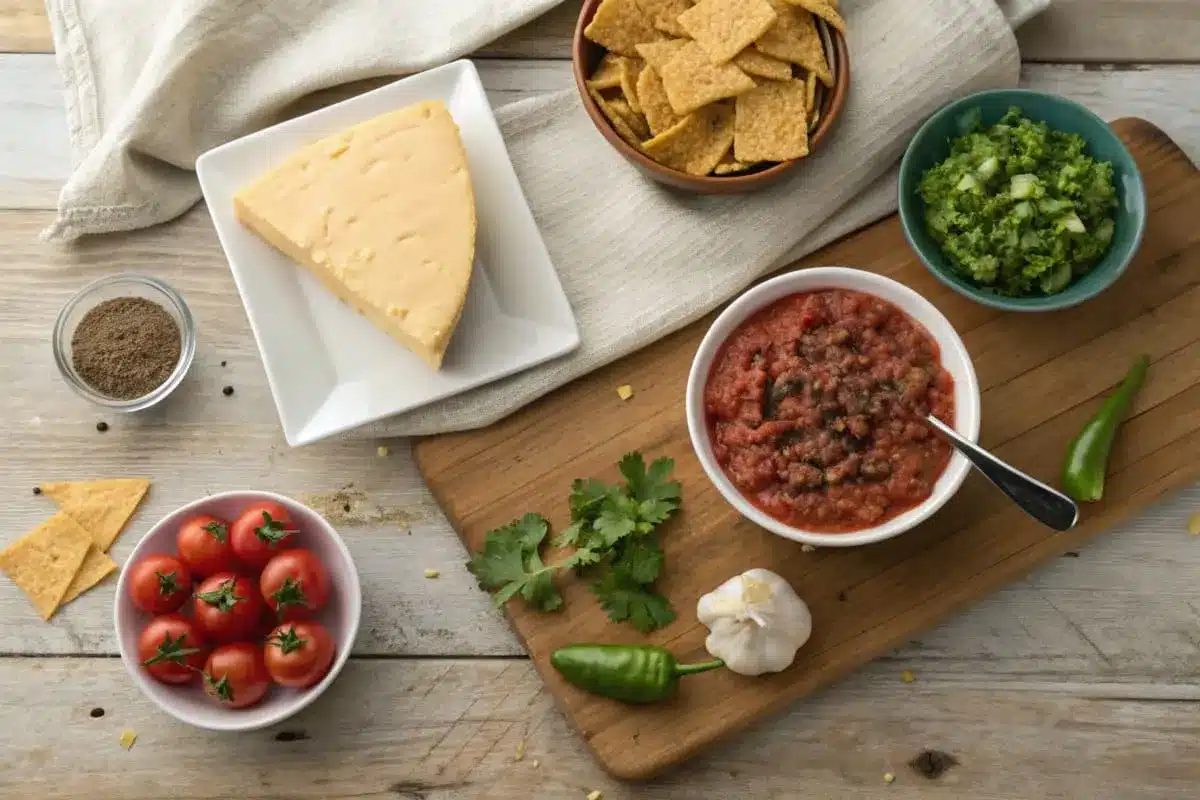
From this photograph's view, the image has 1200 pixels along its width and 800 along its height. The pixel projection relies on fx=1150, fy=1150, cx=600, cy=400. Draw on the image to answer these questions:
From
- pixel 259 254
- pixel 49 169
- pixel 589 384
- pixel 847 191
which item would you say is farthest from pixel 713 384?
pixel 49 169

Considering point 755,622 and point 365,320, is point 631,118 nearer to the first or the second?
point 365,320

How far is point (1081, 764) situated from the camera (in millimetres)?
3025

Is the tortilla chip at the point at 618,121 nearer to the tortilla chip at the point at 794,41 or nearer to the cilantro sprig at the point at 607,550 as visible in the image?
the tortilla chip at the point at 794,41

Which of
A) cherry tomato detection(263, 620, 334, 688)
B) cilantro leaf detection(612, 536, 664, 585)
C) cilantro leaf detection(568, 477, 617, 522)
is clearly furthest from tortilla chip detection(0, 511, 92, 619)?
cilantro leaf detection(612, 536, 664, 585)

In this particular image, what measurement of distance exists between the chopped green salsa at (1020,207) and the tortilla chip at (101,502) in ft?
7.40

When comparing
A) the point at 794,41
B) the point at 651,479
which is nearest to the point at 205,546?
the point at 651,479

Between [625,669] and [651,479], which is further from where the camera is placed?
[651,479]

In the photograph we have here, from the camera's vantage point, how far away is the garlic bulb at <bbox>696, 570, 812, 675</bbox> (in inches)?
109

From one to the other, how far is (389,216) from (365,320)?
0.31 meters

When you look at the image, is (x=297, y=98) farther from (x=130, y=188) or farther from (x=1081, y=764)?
(x=1081, y=764)

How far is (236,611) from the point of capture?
9.37 ft

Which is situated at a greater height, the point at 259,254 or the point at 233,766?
the point at 259,254

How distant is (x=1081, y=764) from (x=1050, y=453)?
0.82 metres

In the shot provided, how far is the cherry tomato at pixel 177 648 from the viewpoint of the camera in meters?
2.81
